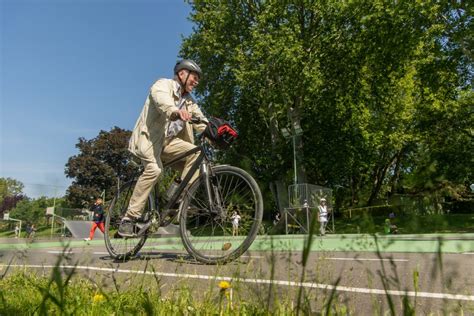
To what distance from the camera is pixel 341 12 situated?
26.6m

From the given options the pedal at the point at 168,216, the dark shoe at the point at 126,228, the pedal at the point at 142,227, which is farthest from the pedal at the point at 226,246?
the dark shoe at the point at 126,228

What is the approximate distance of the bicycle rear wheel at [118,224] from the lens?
5.36 m

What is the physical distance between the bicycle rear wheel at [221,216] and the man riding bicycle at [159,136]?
1.13ft

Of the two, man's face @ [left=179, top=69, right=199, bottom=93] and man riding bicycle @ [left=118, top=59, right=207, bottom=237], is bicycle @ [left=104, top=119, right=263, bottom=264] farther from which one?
man's face @ [left=179, top=69, right=199, bottom=93]

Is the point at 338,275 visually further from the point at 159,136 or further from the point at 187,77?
the point at 187,77

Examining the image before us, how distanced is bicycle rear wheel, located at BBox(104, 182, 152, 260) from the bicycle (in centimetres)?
2

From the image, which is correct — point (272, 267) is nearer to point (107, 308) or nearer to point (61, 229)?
point (107, 308)

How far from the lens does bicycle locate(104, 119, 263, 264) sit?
4.27 meters

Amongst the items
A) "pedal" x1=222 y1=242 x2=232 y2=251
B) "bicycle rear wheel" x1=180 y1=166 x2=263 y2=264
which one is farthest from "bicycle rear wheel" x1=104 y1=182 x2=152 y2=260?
"pedal" x1=222 y1=242 x2=232 y2=251

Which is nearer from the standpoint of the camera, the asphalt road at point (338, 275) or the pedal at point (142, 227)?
the asphalt road at point (338, 275)

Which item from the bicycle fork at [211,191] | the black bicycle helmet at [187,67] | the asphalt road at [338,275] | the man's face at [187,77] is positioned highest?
the black bicycle helmet at [187,67]

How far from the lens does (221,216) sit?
4438 millimetres

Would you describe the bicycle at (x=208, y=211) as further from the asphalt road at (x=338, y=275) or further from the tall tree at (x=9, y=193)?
the tall tree at (x=9, y=193)

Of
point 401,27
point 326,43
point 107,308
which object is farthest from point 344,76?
point 107,308
